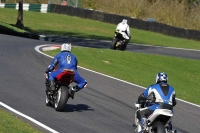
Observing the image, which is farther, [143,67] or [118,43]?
[118,43]

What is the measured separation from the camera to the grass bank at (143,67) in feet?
61.8

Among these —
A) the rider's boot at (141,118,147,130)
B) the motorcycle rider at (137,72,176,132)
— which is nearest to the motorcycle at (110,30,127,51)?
the motorcycle rider at (137,72,176,132)

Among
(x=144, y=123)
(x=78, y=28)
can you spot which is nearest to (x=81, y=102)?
(x=144, y=123)

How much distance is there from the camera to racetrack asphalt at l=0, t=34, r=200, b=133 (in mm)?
10977

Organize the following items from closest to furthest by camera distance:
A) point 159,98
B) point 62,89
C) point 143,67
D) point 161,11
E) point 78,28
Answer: point 159,98, point 62,89, point 143,67, point 78,28, point 161,11

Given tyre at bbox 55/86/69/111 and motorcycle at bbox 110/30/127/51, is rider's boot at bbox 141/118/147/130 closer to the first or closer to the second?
tyre at bbox 55/86/69/111

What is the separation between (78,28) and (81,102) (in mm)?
29077

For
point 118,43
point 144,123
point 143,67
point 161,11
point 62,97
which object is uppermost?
point 144,123

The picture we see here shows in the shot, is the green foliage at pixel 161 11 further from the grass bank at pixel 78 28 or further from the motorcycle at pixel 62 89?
the motorcycle at pixel 62 89

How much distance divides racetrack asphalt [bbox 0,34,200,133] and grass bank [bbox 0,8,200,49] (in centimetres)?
1936

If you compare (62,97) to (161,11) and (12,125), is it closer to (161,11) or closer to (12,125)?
(12,125)

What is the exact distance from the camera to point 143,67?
72.4ft

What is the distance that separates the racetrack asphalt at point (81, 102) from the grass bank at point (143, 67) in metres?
1.41

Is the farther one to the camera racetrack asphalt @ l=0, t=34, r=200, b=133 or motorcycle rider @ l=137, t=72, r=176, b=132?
racetrack asphalt @ l=0, t=34, r=200, b=133
